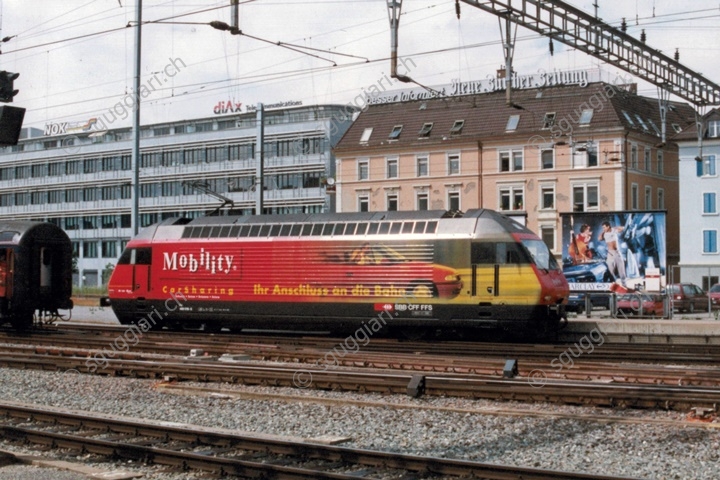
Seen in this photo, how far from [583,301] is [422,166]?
2983 centimetres

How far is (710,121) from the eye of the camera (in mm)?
59031

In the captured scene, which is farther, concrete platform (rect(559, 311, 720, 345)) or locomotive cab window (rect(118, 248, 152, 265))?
locomotive cab window (rect(118, 248, 152, 265))

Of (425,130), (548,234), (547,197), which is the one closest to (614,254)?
(548,234)

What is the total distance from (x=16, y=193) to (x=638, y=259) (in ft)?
242

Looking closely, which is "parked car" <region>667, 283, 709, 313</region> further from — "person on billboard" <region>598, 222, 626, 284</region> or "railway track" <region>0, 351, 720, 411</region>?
"railway track" <region>0, 351, 720, 411</region>

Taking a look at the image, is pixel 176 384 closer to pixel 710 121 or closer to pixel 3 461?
pixel 3 461

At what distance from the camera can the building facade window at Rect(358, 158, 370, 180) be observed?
67.2 m

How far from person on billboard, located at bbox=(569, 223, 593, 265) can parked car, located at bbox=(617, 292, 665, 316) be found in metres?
6.42

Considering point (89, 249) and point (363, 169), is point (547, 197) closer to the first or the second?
point (363, 169)

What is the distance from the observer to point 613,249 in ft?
121

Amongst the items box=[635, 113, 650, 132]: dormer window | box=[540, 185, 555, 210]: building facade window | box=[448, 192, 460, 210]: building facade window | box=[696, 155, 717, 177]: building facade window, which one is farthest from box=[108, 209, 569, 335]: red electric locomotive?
box=[635, 113, 650, 132]: dormer window

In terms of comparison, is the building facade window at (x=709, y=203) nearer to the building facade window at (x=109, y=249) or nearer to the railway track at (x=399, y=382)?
the railway track at (x=399, y=382)

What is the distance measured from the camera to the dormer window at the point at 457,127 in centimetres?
6362

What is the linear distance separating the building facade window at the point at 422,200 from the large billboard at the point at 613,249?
27.5 m
